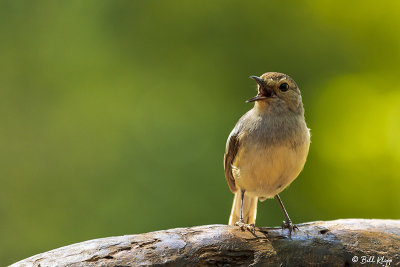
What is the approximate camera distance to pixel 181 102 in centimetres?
707

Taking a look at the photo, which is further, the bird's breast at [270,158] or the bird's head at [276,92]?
the bird's head at [276,92]

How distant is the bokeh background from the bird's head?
7.11 feet

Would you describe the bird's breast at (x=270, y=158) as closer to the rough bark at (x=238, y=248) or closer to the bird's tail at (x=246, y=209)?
the rough bark at (x=238, y=248)

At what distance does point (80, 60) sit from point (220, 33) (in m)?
2.20

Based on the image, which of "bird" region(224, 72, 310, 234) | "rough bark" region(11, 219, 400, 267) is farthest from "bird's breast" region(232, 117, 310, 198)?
"rough bark" region(11, 219, 400, 267)

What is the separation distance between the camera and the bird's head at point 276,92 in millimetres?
4098

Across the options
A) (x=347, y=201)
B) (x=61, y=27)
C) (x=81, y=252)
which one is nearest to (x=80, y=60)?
(x=61, y=27)

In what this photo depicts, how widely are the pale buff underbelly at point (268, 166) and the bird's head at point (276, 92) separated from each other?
14.9 inches

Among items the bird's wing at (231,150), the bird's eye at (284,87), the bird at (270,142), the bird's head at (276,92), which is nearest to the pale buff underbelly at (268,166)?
the bird at (270,142)

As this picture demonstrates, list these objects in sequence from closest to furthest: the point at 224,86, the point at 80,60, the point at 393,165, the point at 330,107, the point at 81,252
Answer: the point at 81,252 → the point at 393,165 → the point at 330,107 → the point at 224,86 → the point at 80,60

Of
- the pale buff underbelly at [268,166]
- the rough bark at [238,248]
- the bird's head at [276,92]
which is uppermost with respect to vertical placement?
the bird's head at [276,92]

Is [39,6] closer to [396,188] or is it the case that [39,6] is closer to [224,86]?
[224,86]

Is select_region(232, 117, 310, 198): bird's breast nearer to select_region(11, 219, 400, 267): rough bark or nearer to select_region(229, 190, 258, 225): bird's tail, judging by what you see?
select_region(11, 219, 400, 267): rough bark

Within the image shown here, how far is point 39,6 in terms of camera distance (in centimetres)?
792
